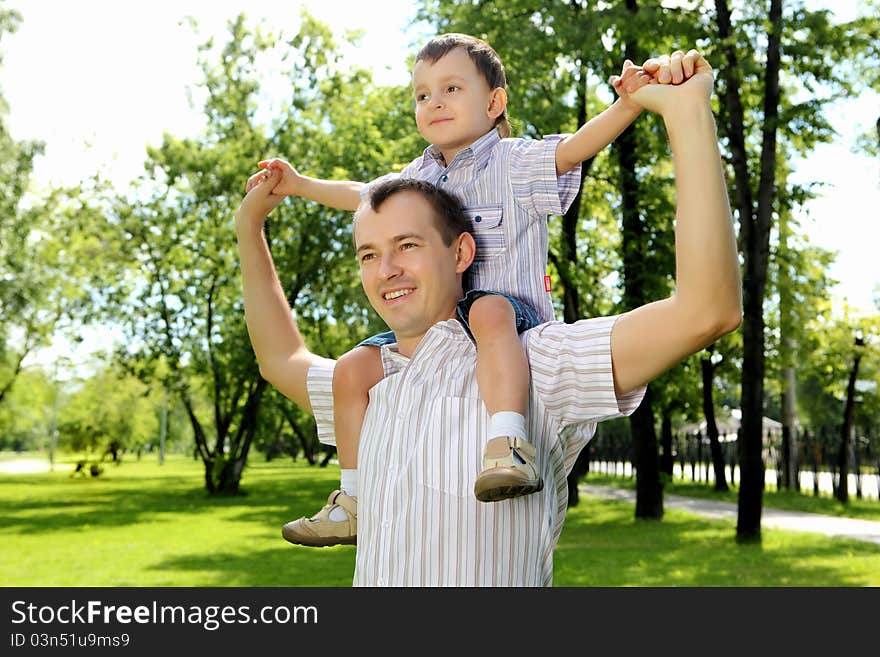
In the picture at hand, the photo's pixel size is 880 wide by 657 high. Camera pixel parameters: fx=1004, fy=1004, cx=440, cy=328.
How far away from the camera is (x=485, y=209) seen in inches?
104

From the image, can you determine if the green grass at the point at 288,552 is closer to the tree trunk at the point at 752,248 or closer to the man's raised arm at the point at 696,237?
the tree trunk at the point at 752,248

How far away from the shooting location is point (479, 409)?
7.43ft

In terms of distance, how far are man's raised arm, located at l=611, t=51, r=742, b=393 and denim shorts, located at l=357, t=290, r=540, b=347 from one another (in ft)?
1.48

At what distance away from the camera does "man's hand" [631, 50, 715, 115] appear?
1966mm

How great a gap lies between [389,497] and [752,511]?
1515 cm

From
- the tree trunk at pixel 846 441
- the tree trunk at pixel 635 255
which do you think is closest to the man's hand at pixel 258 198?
the tree trunk at pixel 635 255

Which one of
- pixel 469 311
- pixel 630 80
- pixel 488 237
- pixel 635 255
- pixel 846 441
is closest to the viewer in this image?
pixel 630 80

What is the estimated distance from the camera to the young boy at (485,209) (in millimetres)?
2207

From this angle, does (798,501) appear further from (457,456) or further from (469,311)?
(457,456)

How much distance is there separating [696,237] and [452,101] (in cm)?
105

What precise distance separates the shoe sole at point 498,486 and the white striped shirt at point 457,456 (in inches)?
4.4

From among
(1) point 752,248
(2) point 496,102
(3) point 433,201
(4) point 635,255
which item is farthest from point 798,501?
(3) point 433,201
